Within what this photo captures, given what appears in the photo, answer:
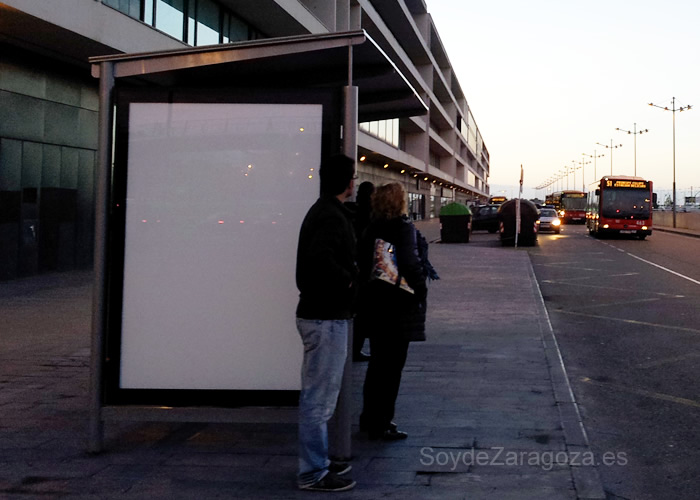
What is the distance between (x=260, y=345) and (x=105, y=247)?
3.68 ft

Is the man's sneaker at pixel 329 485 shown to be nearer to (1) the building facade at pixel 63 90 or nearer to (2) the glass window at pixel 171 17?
(1) the building facade at pixel 63 90

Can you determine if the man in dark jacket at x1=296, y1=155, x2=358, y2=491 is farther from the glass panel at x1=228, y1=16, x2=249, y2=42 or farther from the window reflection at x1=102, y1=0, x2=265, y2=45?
the glass panel at x1=228, y1=16, x2=249, y2=42

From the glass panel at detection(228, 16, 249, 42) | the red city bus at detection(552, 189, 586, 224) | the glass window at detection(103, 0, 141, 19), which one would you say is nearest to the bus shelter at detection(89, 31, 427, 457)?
the glass window at detection(103, 0, 141, 19)

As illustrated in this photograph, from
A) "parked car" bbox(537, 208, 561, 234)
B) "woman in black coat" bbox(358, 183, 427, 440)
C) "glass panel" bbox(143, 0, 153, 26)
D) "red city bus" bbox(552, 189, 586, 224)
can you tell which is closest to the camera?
"woman in black coat" bbox(358, 183, 427, 440)

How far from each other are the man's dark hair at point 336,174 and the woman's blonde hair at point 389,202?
0.89m

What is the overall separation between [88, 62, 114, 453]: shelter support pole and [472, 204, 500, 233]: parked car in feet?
137

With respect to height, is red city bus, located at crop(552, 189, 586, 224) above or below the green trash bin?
above

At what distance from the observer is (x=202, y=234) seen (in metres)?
4.96

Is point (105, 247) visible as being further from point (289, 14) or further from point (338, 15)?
point (338, 15)

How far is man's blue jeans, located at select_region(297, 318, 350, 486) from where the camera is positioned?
4246 mm

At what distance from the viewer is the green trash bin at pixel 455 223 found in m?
34.0

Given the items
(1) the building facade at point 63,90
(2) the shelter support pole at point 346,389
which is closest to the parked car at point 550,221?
(1) the building facade at point 63,90

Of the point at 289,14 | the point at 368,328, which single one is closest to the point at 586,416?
the point at 368,328

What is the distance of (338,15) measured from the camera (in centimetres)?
3381
